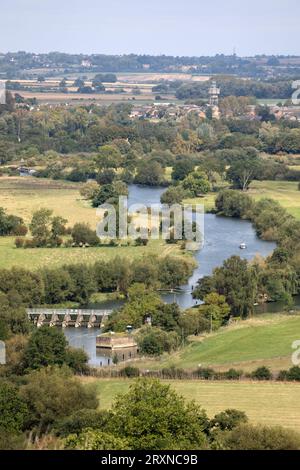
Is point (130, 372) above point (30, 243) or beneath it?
above

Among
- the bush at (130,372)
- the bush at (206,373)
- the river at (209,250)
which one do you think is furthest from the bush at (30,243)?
the bush at (206,373)

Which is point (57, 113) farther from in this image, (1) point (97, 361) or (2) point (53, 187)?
(1) point (97, 361)

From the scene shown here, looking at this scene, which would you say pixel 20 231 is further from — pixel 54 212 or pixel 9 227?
pixel 54 212

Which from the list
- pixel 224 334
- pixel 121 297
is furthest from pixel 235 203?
pixel 224 334

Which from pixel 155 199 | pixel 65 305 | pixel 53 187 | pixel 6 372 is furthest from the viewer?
pixel 53 187

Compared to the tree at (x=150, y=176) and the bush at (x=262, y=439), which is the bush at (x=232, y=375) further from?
the tree at (x=150, y=176)

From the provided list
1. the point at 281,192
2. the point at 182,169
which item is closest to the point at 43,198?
the point at 182,169
